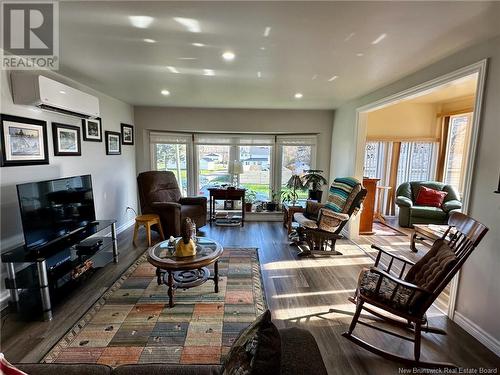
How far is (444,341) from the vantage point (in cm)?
203

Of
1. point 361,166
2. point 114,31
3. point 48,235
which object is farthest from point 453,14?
point 48,235

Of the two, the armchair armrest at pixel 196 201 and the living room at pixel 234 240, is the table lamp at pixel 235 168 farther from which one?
the living room at pixel 234 240

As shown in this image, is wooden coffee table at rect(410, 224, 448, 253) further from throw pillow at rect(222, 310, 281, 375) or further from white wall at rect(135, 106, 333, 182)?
throw pillow at rect(222, 310, 281, 375)

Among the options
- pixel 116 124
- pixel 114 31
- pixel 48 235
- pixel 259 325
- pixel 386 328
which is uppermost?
pixel 114 31

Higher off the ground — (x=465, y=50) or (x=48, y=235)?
(x=465, y=50)

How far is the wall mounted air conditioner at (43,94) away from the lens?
7.89 ft

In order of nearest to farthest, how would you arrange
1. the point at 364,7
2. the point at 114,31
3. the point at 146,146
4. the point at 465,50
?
the point at 364,7 < the point at 114,31 < the point at 465,50 < the point at 146,146

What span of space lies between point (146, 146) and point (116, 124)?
89 centimetres

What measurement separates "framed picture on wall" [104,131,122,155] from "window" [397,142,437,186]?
595cm

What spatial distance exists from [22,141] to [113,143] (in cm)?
180

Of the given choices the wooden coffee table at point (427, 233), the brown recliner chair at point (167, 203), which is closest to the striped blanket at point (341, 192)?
the wooden coffee table at point (427, 233)

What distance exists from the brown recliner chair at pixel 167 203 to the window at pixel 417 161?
4.63m

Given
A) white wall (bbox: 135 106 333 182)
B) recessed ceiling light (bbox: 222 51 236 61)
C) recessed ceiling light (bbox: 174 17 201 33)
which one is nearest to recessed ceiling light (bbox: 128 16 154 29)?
recessed ceiling light (bbox: 174 17 201 33)

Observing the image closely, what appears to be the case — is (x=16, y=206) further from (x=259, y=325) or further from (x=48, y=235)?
(x=259, y=325)
